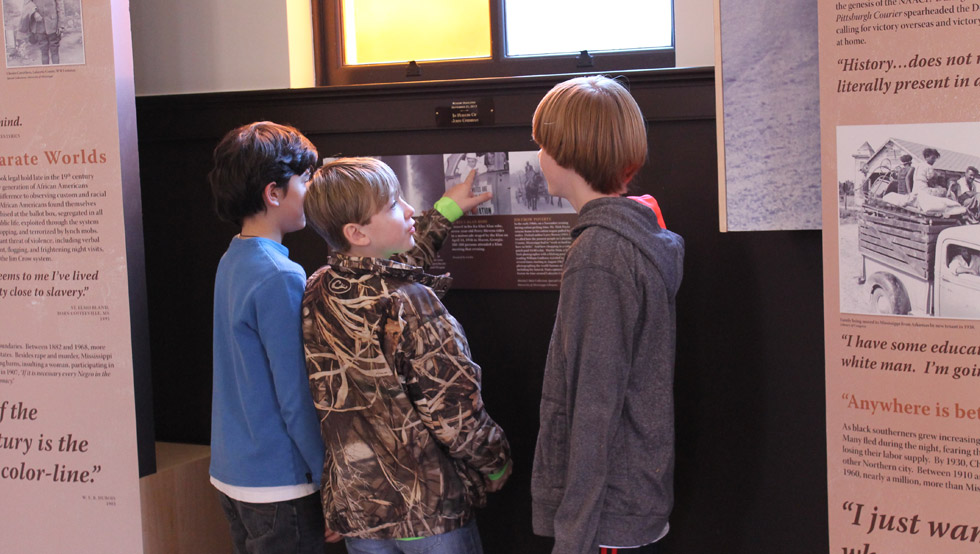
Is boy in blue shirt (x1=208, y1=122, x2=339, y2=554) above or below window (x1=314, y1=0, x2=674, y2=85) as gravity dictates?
below

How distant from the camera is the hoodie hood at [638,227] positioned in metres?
1.83

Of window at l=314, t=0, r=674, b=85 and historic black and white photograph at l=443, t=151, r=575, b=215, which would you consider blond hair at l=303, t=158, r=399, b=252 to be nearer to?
historic black and white photograph at l=443, t=151, r=575, b=215

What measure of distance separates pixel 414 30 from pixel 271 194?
1070 millimetres

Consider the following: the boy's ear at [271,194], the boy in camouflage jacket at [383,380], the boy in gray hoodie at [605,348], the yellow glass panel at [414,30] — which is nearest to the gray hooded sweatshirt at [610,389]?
the boy in gray hoodie at [605,348]

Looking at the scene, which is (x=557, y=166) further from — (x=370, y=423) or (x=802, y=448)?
(x=802, y=448)

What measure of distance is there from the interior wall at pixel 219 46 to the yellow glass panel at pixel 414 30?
0.17 metres

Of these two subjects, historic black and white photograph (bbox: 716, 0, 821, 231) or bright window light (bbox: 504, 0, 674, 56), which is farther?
bright window light (bbox: 504, 0, 674, 56)

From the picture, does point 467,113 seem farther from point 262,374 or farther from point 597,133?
point 262,374

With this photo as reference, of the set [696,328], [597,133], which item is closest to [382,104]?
[597,133]

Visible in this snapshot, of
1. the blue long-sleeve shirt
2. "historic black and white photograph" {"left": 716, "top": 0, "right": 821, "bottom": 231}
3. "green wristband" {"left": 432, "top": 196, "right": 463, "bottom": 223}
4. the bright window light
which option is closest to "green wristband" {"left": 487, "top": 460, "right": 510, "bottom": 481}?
the blue long-sleeve shirt

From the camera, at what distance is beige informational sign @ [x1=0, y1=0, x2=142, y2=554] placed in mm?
2486

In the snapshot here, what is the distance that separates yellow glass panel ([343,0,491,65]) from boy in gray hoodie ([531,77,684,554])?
1.11 meters

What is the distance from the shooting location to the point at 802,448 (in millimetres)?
2518

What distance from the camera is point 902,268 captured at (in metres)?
1.72
